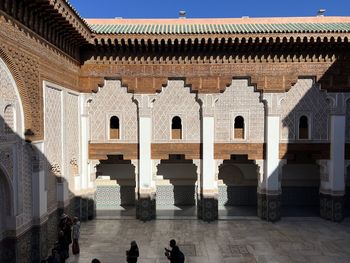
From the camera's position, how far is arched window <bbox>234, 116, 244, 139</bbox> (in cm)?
819

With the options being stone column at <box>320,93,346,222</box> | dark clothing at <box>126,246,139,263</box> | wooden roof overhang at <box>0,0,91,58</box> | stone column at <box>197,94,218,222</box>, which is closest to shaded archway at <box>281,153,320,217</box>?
stone column at <box>320,93,346,222</box>

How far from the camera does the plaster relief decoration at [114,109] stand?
8141 millimetres

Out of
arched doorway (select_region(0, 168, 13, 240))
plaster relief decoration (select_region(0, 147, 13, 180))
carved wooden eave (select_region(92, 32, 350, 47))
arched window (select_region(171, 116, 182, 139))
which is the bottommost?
arched doorway (select_region(0, 168, 13, 240))

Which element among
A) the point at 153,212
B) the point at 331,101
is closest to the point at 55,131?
the point at 153,212

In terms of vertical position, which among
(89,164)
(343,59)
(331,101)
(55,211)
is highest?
(343,59)

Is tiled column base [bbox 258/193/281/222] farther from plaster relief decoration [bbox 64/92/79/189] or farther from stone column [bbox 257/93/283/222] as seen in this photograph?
plaster relief decoration [bbox 64/92/79/189]

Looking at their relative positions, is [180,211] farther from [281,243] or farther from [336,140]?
[336,140]

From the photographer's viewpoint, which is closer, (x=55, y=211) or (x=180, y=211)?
(x=55, y=211)

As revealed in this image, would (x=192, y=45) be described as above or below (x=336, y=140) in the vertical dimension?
above

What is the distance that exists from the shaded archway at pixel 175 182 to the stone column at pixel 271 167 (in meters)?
2.17

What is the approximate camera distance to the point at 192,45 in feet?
25.6

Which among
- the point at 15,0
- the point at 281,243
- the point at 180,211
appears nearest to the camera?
the point at 15,0

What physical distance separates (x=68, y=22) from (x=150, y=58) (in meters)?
2.33

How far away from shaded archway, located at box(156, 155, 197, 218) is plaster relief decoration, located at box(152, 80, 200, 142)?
1498 mm
